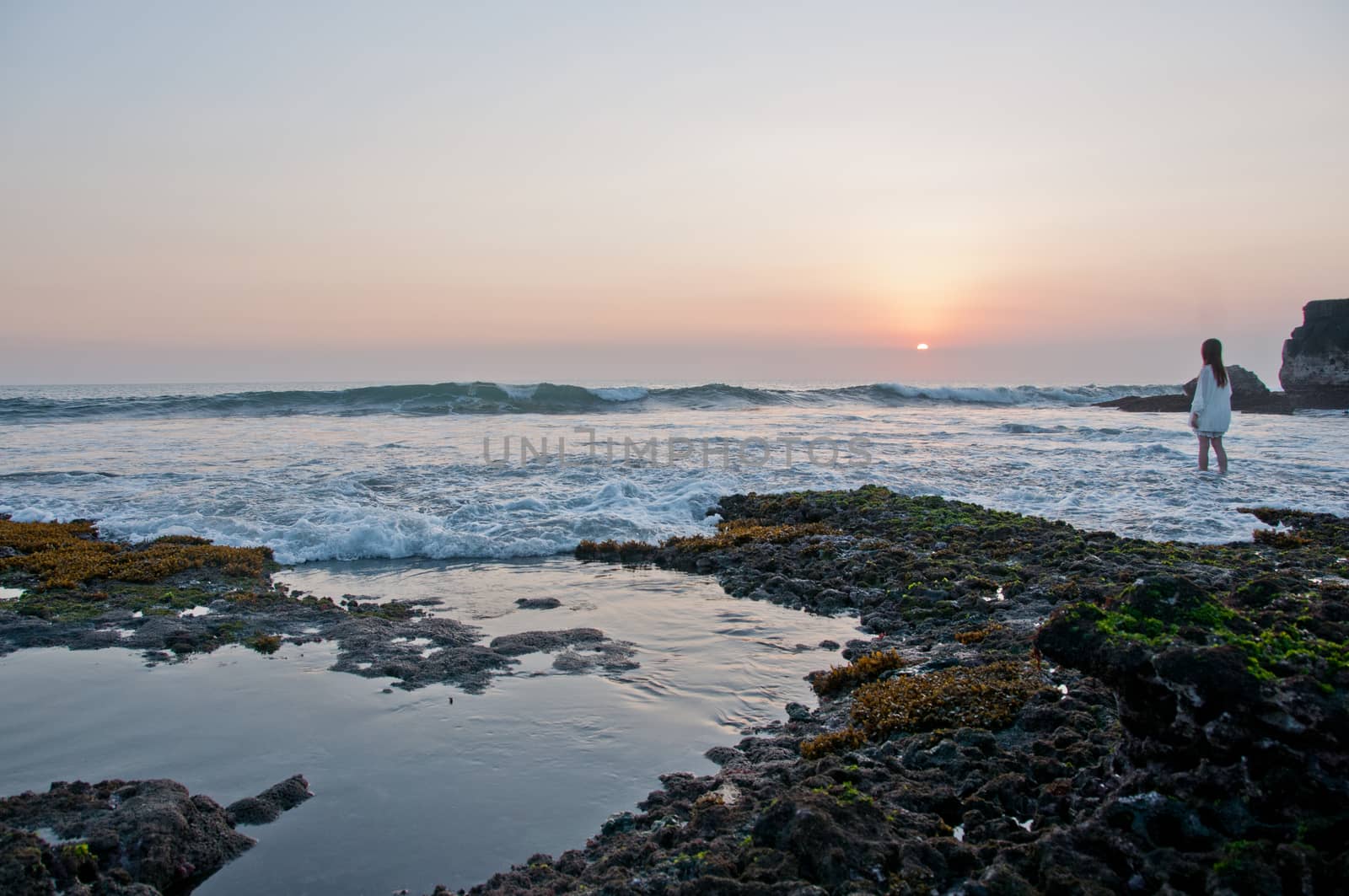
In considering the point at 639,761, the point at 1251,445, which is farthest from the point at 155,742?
the point at 1251,445

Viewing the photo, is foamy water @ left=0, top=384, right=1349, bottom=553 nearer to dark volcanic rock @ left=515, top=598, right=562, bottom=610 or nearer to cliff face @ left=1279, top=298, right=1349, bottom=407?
dark volcanic rock @ left=515, top=598, right=562, bottom=610

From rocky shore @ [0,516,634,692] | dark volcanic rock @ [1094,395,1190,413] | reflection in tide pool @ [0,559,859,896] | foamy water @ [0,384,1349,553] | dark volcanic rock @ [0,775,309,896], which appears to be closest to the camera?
dark volcanic rock @ [0,775,309,896]

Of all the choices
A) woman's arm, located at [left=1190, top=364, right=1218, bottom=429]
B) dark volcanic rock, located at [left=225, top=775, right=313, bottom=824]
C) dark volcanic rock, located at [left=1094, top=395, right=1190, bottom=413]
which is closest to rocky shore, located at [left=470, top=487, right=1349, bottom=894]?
dark volcanic rock, located at [left=225, top=775, right=313, bottom=824]

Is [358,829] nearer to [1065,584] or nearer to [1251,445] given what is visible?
[1065,584]

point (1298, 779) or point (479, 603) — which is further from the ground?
point (1298, 779)

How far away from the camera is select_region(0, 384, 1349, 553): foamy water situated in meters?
10.5

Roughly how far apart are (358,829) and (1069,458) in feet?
56.4

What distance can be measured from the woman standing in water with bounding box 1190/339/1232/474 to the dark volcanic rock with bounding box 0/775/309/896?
14065mm

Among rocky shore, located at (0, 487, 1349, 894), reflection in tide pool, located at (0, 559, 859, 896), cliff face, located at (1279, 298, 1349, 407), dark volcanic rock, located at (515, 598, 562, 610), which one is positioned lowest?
reflection in tide pool, located at (0, 559, 859, 896)

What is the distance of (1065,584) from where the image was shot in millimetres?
6980

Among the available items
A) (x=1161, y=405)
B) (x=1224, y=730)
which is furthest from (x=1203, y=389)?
(x=1161, y=405)

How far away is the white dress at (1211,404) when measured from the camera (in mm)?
12625

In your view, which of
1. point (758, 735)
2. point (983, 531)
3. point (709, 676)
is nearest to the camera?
point (758, 735)

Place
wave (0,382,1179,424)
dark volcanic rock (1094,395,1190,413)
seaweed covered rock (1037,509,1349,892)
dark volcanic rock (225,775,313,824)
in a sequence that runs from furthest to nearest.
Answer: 1. dark volcanic rock (1094,395,1190,413)
2. wave (0,382,1179,424)
3. dark volcanic rock (225,775,313,824)
4. seaweed covered rock (1037,509,1349,892)
